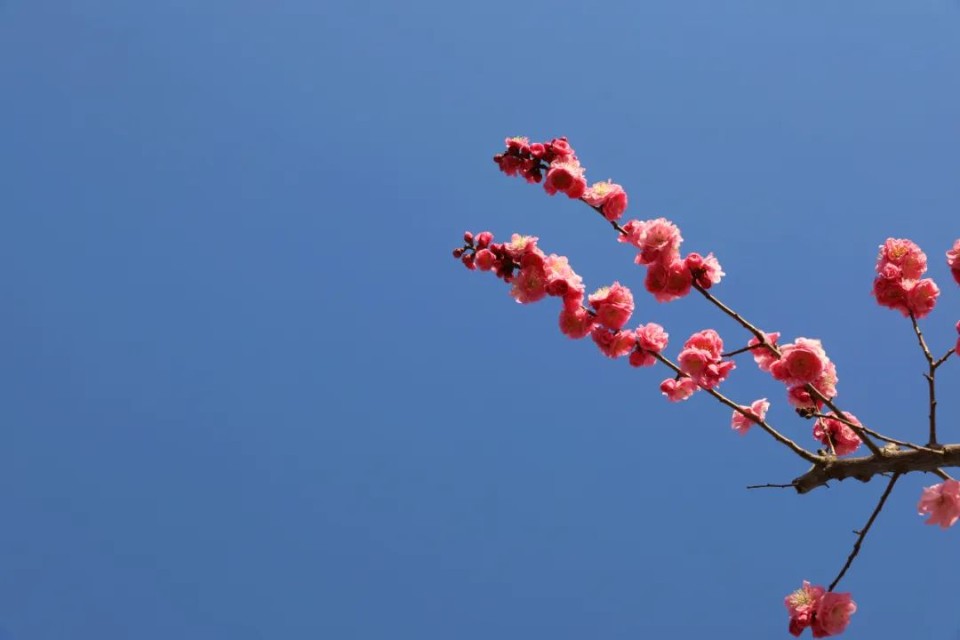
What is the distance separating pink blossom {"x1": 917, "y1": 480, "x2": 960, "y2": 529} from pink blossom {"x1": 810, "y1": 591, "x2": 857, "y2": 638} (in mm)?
499

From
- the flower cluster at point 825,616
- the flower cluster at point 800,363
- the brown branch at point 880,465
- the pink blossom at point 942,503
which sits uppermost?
the flower cluster at point 800,363

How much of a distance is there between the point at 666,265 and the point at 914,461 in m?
1.33

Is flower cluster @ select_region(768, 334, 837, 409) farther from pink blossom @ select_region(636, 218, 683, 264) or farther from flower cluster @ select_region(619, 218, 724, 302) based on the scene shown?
pink blossom @ select_region(636, 218, 683, 264)

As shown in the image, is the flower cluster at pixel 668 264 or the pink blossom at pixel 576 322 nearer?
the flower cluster at pixel 668 264

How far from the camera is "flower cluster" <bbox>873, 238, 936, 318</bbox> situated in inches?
127

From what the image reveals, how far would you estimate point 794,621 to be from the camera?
302 centimetres

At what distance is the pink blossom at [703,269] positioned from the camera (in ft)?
10.5

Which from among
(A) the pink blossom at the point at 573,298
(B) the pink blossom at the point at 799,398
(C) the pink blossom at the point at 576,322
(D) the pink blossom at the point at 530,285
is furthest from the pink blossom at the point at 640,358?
(B) the pink blossom at the point at 799,398

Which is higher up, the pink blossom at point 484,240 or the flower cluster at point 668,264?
the pink blossom at point 484,240

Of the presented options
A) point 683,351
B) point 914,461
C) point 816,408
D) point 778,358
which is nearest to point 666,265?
point 683,351

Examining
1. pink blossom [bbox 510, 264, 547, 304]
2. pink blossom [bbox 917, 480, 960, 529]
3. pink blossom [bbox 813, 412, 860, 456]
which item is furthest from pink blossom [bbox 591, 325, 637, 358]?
pink blossom [bbox 917, 480, 960, 529]

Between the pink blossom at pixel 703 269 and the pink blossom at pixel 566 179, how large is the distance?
0.91 metres

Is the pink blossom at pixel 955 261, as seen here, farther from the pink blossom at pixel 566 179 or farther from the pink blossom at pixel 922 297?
the pink blossom at pixel 566 179

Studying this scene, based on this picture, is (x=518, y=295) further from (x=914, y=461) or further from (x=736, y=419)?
(x=914, y=461)
